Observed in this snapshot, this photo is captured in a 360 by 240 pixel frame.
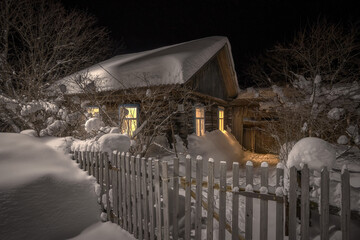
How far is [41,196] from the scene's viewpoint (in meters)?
3.28

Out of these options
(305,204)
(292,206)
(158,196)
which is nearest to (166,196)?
Result: (158,196)

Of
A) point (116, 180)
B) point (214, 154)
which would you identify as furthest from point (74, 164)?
point (214, 154)

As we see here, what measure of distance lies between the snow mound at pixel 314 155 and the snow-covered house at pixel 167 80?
532 centimetres

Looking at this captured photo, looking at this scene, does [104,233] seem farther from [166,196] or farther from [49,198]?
[166,196]

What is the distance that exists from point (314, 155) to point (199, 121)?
821cm

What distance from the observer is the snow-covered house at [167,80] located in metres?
8.15

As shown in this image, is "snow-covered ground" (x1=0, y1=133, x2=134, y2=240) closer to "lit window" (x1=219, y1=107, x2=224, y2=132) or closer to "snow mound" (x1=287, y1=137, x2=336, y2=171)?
"snow mound" (x1=287, y1=137, x2=336, y2=171)

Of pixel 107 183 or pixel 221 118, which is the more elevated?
pixel 221 118

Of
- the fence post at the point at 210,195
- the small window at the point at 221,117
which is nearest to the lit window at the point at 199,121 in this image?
the small window at the point at 221,117

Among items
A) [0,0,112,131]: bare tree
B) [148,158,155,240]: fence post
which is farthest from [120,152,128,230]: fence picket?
[0,0,112,131]: bare tree

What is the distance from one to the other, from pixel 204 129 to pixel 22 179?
8.53 metres

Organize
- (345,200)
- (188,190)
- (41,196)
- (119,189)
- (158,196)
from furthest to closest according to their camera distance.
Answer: (119,189)
(41,196)
(158,196)
(188,190)
(345,200)

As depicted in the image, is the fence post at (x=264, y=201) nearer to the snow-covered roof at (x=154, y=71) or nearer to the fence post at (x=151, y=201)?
the fence post at (x=151, y=201)

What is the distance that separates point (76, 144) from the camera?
4672mm
